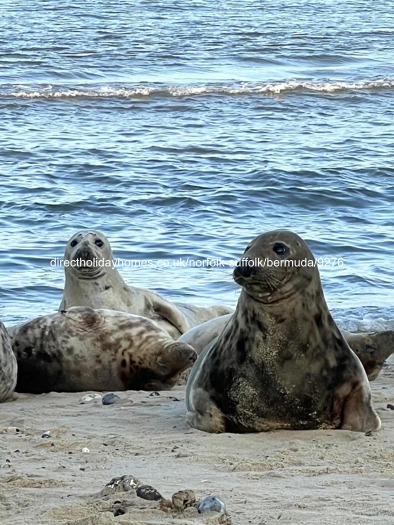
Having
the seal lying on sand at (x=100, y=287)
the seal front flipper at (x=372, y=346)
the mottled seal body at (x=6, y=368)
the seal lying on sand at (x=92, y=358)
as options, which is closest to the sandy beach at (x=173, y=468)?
the mottled seal body at (x=6, y=368)

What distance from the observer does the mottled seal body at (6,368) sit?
6.53m

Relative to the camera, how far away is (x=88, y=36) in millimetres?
27500

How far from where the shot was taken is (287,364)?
5.48 m

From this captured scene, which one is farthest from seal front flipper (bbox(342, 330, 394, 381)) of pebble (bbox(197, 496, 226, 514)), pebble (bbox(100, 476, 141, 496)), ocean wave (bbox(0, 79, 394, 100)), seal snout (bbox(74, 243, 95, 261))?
ocean wave (bbox(0, 79, 394, 100))

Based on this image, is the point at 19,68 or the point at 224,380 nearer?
the point at 224,380

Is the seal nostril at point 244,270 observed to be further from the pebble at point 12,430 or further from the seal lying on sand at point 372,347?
the seal lying on sand at point 372,347

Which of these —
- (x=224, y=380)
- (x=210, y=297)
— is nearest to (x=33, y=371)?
(x=224, y=380)

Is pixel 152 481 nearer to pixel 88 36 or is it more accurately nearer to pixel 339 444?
pixel 339 444

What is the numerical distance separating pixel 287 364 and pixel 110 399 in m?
1.25

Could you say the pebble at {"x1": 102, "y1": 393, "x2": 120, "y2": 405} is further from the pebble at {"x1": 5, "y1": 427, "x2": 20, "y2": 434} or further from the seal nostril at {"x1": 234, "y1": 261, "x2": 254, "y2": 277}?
the seal nostril at {"x1": 234, "y1": 261, "x2": 254, "y2": 277}

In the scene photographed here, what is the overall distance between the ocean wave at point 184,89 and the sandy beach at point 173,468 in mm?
15020

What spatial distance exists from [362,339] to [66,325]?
164 centimetres

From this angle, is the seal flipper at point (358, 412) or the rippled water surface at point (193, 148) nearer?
the seal flipper at point (358, 412)

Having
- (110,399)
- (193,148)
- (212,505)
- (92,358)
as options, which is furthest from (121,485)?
(193,148)
